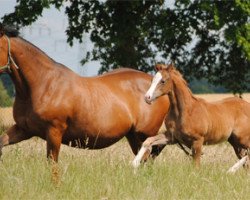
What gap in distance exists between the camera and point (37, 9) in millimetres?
24734

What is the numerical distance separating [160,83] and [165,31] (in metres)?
16.4

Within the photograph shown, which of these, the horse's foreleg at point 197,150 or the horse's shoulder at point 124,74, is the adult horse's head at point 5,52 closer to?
the horse's shoulder at point 124,74

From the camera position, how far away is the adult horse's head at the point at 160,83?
8768 mm

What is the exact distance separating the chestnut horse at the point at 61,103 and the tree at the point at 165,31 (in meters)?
14.7

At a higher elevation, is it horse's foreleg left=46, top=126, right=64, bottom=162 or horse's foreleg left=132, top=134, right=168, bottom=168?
A: horse's foreleg left=46, top=126, right=64, bottom=162

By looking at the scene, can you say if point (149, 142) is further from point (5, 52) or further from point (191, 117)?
point (5, 52)

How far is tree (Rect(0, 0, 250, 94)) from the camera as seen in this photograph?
2473 centimetres

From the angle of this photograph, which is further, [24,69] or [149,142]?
[149,142]

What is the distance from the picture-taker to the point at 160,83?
8938mm

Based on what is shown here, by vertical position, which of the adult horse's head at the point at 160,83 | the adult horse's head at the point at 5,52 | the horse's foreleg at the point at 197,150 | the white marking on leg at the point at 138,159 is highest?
the adult horse's head at the point at 5,52

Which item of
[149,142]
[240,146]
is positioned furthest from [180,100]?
[240,146]

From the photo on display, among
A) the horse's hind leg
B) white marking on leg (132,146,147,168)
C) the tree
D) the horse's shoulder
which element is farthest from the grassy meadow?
the tree

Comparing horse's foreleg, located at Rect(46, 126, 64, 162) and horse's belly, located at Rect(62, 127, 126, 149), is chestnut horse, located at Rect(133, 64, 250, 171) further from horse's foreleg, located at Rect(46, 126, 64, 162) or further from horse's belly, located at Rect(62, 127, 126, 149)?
horse's foreleg, located at Rect(46, 126, 64, 162)

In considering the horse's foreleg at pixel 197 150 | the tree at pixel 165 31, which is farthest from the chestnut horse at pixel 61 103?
the tree at pixel 165 31
